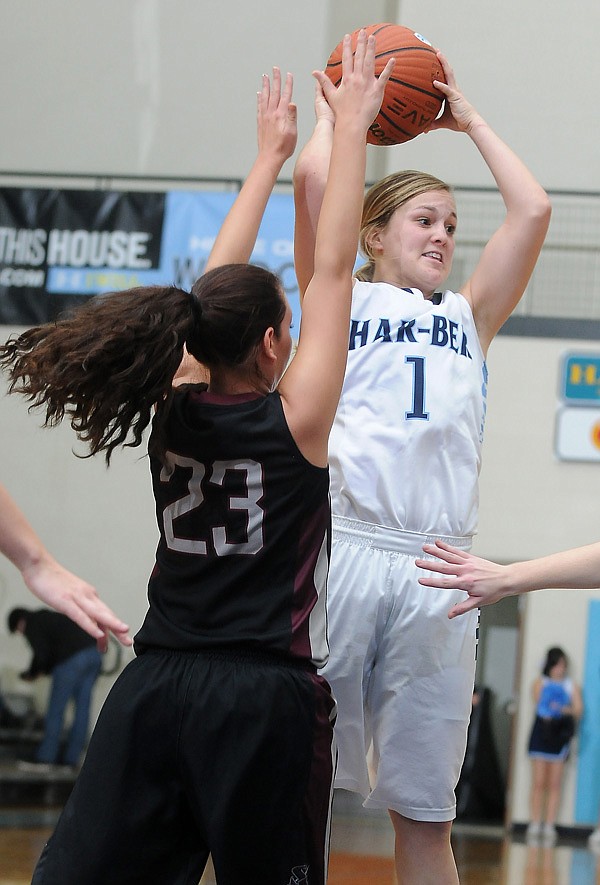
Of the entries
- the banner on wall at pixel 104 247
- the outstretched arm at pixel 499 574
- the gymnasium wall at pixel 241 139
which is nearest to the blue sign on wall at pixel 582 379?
the gymnasium wall at pixel 241 139

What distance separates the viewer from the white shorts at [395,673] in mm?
2471

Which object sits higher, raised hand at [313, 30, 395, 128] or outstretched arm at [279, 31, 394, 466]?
raised hand at [313, 30, 395, 128]

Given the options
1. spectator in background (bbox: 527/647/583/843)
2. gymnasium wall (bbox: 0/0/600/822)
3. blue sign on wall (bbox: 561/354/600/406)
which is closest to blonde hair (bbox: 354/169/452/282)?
gymnasium wall (bbox: 0/0/600/822)

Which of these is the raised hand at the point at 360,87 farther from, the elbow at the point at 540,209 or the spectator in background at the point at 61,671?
the spectator in background at the point at 61,671

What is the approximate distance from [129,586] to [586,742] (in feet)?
12.7

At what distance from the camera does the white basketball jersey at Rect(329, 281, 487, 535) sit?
2.51 meters

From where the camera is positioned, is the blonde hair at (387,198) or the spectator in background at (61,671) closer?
the blonde hair at (387,198)

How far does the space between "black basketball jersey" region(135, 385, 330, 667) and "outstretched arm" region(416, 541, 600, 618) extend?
346 mm

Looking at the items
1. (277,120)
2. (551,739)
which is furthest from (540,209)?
(551,739)

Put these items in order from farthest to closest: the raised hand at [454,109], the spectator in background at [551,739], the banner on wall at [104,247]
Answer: the banner on wall at [104,247] → the spectator in background at [551,739] → the raised hand at [454,109]

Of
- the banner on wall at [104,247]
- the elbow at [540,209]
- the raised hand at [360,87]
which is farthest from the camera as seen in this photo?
the banner on wall at [104,247]

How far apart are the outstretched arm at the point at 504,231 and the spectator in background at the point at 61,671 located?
665cm

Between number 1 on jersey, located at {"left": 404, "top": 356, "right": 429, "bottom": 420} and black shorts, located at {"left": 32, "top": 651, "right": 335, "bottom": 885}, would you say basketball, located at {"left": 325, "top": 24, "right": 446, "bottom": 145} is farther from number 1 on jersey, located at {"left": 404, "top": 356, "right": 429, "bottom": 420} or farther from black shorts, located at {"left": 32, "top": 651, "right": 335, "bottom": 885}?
black shorts, located at {"left": 32, "top": 651, "right": 335, "bottom": 885}

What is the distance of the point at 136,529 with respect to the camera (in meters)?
9.44
